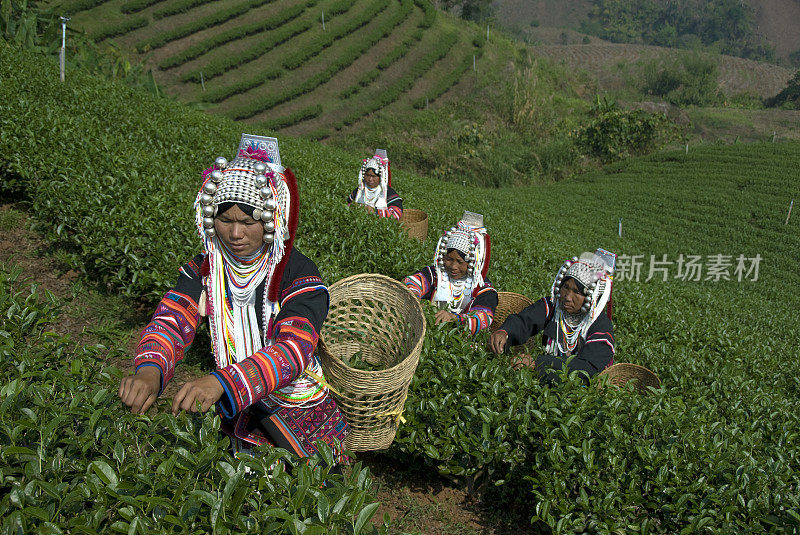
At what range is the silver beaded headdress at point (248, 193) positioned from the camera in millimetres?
1904

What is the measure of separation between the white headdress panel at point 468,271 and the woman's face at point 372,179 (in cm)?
275

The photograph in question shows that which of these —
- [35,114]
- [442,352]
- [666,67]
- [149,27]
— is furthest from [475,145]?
[666,67]

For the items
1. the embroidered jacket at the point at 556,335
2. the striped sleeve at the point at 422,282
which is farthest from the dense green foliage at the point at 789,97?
the striped sleeve at the point at 422,282

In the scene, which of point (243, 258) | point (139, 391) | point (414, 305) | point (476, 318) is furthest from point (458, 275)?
point (139, 391)

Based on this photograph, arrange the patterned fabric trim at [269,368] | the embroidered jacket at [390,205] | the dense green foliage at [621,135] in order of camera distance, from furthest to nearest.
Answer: the dense green foliage at [621,135]
the embroidered jacket at [390,205]
the patterned fabric trim at [269,368]

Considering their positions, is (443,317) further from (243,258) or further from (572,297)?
(243,258)

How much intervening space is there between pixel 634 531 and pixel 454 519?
116cm

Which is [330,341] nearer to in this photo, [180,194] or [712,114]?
[180,194]

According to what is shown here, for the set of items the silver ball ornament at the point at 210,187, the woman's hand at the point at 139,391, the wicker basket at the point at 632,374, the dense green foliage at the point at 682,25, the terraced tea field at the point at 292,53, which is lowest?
the wicker basket at the point at 632,374

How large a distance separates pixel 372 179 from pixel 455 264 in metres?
3.03

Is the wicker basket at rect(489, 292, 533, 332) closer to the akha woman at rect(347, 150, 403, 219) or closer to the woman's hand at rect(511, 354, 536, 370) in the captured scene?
the woman's hand at rect(511, 354, 536, 370)

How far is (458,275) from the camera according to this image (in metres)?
4.27

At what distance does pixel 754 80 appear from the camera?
2345 inches

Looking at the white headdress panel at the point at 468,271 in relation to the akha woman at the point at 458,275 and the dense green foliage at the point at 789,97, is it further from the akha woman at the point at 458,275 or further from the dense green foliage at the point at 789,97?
the dense green foliage at the point at 789,97
